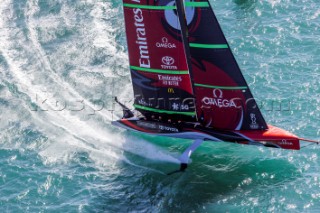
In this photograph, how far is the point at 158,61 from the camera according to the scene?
2642 cm

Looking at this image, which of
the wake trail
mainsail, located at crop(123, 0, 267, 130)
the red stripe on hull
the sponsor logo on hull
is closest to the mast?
mainsail, located at crop(123, 0, 267, 130)

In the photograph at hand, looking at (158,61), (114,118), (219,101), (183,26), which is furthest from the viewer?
(114,118)

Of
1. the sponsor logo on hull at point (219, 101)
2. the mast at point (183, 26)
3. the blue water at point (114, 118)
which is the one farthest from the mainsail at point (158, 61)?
the blue water at point (114, 118)

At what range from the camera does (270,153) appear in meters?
27.1

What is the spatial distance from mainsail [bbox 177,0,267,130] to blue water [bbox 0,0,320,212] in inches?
74.1

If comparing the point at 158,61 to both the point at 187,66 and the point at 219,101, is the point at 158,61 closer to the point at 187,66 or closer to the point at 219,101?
the point at 187,66

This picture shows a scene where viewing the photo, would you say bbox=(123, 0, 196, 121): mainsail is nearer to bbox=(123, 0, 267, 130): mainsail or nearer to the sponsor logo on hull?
bbox=(123, 0, 267, 130): mainsail

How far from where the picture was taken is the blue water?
986 inches

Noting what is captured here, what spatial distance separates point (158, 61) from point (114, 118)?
16.1 ft

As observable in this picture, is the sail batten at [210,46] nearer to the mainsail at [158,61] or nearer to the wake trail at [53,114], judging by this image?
the mainsail at [158,61]

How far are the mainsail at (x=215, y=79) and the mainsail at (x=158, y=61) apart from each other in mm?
506

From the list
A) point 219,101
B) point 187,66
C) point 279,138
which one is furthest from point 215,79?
point 279,138

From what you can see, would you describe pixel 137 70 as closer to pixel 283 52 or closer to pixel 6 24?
pixel 283 52

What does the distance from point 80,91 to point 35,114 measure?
2.85 meters
